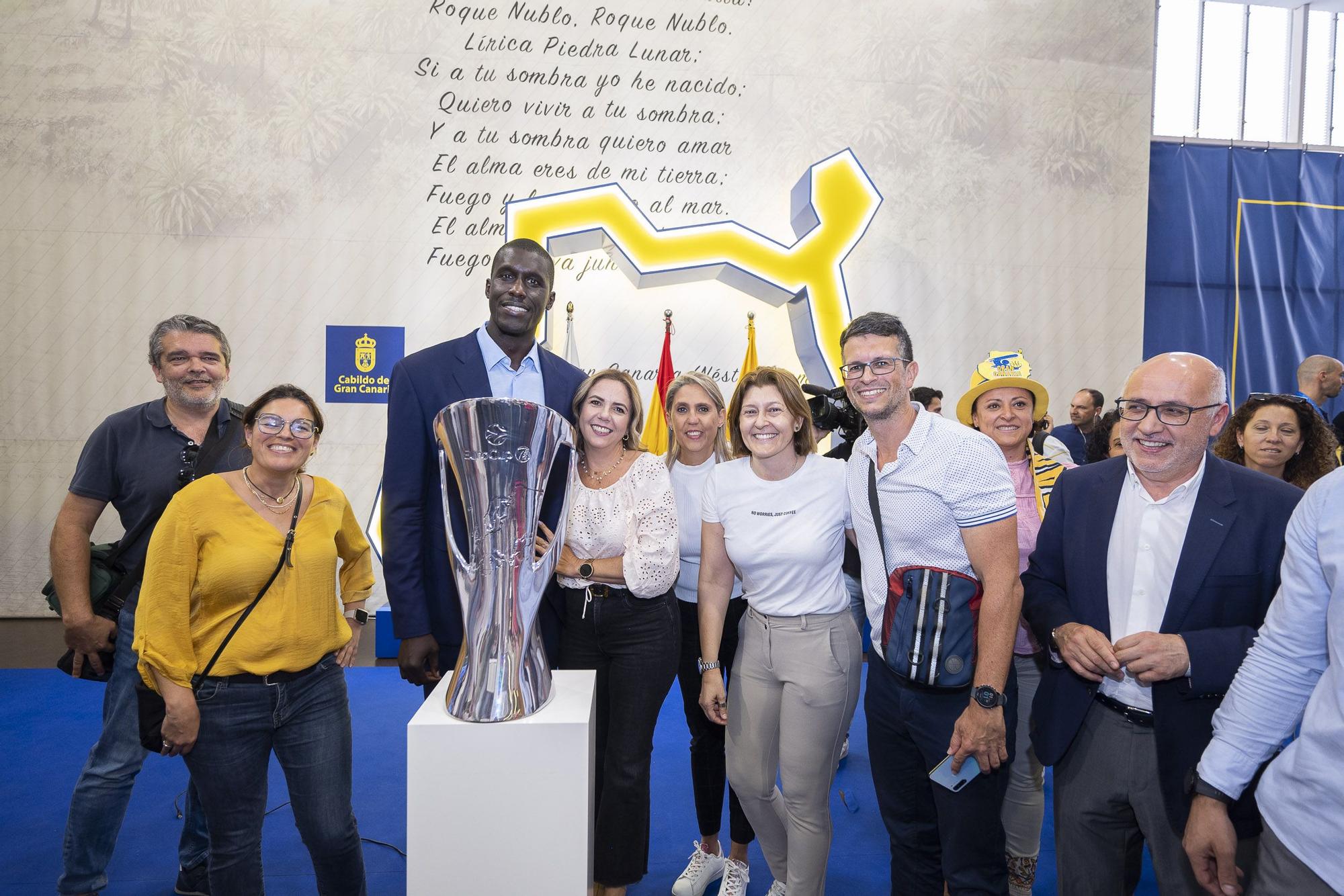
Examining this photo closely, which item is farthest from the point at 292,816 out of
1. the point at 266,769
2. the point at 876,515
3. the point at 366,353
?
the point at 366,353

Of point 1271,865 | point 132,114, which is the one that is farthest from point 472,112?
point 1271,865

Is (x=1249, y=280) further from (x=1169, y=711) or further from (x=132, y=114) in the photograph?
(x=132, y=114)

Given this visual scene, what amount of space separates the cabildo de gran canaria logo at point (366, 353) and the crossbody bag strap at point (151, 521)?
291cm

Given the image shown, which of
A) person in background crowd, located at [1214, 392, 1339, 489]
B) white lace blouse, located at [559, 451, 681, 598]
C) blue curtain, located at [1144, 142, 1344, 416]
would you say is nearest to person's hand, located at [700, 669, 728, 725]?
white lace blouse, located at [559, 451, 681, 598]

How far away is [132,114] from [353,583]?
4315 mm

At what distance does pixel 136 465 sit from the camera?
86.6 inches

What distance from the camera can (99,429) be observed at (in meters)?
2.25

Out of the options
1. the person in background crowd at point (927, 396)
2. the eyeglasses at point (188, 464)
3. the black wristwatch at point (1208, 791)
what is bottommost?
the black wristwatch at point (1208, 791)

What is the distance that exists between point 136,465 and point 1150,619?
8.09 feet

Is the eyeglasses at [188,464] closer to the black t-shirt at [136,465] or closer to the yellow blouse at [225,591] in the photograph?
the black t-shirt at [136,465]

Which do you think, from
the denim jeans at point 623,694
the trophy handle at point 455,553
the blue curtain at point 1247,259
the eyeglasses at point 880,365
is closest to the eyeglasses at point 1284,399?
the eyeglasses at point 880,365

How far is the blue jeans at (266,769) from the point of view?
1.76 m

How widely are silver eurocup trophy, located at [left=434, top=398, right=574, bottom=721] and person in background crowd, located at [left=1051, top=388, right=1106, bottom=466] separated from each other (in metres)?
4.47

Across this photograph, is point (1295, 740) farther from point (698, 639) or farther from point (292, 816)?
point (292, 816)
